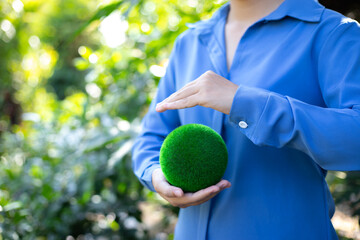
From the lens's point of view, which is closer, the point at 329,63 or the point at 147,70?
the point at 329,63

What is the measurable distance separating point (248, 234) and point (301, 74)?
356 mm

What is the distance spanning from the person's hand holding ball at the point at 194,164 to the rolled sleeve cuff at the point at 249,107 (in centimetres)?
8

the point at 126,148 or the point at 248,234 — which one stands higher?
the point at 248,234

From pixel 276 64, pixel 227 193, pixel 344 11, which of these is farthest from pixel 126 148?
pixel 344 11

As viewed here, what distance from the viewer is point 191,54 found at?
0.92 meters

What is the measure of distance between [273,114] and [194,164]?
0.19 m

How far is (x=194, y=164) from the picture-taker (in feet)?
2.33

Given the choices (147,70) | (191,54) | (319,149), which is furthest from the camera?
(147,70)

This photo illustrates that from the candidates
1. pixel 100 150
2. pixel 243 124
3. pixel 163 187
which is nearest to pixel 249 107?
pixel 243 124

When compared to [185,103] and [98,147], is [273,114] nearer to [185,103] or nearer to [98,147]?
[185,103]

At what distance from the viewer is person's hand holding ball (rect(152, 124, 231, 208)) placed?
0.71 meters

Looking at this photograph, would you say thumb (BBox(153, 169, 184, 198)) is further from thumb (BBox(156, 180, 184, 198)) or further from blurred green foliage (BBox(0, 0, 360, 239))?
blurred green foliage (BBox(0, 0, 360, 239))

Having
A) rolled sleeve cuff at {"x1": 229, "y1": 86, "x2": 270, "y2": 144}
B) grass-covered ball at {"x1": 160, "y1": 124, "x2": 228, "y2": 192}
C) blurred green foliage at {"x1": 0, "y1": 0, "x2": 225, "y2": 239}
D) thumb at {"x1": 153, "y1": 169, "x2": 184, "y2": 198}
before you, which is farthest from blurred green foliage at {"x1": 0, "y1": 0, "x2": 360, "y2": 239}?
rolled sleeve cuff at {"x1": 229, "y1": 86, "x2": 270, "y2": 144}

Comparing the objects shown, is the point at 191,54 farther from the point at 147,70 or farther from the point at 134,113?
the point at 134,113
